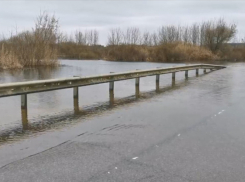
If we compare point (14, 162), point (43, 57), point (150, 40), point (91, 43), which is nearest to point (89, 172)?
point (14, 162)

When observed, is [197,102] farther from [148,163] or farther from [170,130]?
[148,163]

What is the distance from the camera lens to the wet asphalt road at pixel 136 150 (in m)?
4.11

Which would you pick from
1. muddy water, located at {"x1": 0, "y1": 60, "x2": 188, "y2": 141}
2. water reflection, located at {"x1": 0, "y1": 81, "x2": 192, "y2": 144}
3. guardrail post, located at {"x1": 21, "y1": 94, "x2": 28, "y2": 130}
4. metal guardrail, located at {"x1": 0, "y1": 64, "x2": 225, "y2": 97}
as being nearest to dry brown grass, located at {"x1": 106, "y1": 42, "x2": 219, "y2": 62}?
metal guardrail, located at {"x1": 0, "y1": 64, "x2": 225, "y2": 97}

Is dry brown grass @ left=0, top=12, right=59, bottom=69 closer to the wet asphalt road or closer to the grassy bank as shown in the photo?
the grassy bank

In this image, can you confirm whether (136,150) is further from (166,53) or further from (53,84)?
(166,53)

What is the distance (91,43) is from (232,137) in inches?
3903

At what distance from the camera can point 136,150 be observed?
5133 mm

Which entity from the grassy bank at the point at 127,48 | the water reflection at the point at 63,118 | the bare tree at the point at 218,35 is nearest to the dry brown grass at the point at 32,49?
the grassy bank at the point at 127,48

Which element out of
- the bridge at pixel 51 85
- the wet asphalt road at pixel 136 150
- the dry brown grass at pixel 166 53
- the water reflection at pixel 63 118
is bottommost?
the wet asphalt road at pixel 136 150

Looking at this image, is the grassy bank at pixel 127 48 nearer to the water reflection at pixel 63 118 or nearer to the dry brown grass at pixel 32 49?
the dry brown grass at pixel 32 49

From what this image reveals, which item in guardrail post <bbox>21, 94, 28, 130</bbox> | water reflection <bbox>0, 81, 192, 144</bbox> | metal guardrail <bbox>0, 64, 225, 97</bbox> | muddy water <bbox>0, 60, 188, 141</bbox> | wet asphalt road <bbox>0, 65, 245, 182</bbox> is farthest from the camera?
metal guardrail <bbox>0, 64, 225, 97</bbox>

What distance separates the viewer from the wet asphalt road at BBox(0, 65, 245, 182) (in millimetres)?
4113

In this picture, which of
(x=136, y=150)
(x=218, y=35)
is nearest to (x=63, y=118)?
(x=136, y=150)

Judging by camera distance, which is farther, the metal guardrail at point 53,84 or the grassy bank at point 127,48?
the grassy bank at point 127,48
